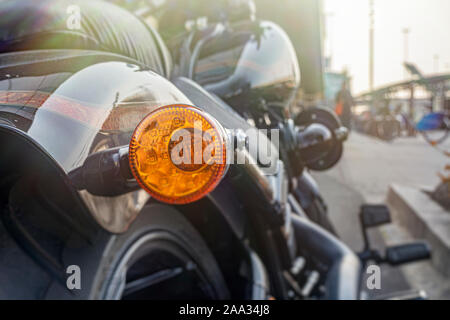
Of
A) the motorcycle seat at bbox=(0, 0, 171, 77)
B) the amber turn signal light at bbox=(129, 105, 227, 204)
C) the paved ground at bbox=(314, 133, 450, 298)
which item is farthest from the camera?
the paved ground at bbox=(314, 133, 450, 298)

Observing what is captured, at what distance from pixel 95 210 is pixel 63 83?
0.99ft

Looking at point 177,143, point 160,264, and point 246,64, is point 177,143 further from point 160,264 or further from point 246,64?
point 246,64

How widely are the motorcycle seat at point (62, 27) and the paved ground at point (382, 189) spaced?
2528 mm

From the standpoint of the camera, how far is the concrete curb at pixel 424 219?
3404 millimetres

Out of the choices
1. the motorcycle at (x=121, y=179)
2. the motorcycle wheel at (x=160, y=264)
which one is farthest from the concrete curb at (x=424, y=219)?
the motorcycle wheel at (x=160, y=264)

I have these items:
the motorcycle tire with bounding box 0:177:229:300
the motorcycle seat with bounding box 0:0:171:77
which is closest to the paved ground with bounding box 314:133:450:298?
the motorcycle tire with bounding box 0:177:229:300

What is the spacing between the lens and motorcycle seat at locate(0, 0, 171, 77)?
38.6 inches

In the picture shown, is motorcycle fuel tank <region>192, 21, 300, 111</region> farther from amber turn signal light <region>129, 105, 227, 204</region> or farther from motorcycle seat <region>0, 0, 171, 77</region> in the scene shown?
amber turn signal light <region>129, 105, 227, 204</region>

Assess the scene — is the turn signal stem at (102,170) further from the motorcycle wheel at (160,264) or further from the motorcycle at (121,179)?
the motorcycle wheel at (160,264)

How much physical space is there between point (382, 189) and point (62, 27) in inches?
267

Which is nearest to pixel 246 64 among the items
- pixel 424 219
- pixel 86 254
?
pixel 86 254

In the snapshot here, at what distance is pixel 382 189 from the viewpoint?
6.90 m

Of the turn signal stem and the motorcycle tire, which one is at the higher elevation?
the turn signal stem
